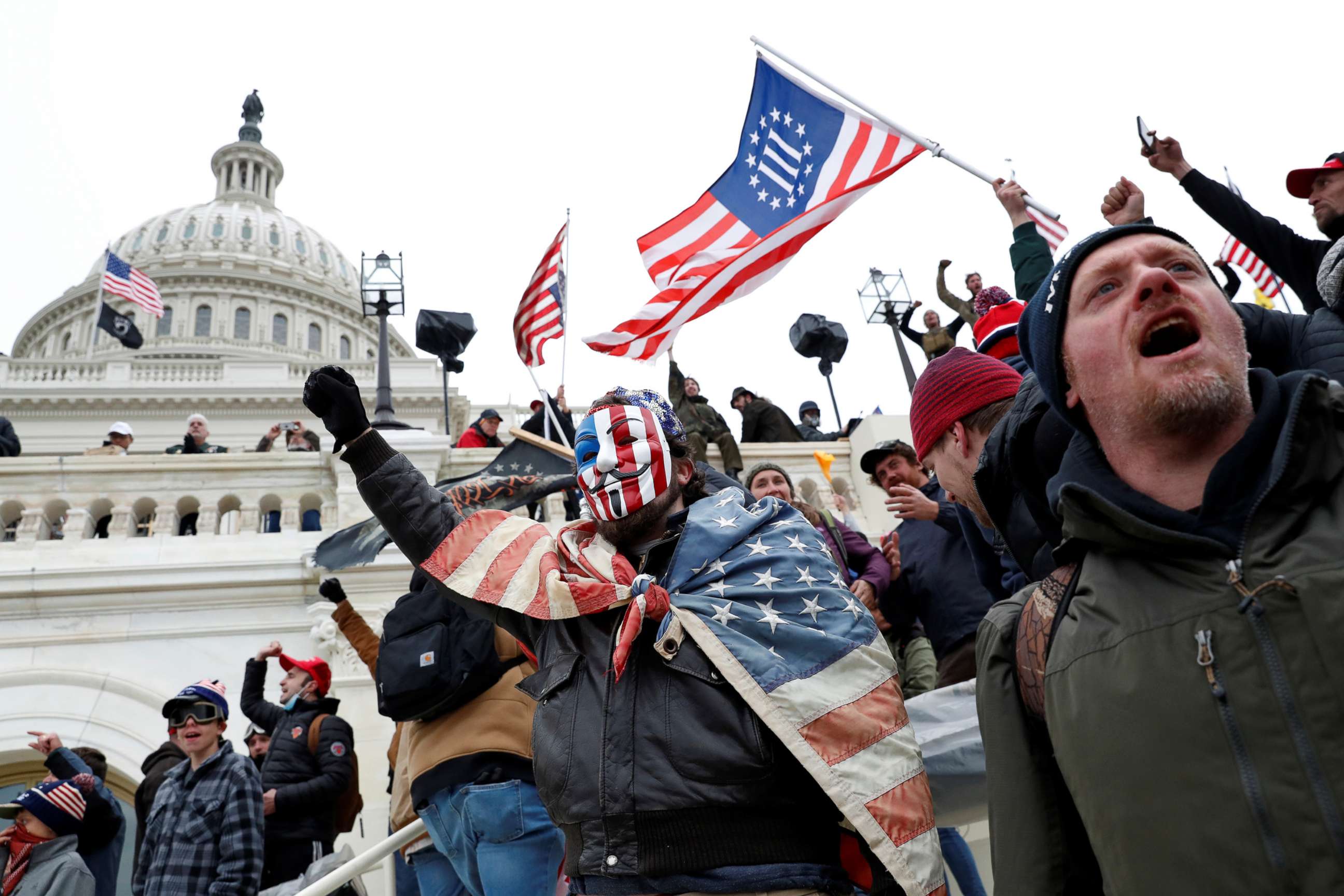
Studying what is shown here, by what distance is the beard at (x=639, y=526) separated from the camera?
10.3 ft

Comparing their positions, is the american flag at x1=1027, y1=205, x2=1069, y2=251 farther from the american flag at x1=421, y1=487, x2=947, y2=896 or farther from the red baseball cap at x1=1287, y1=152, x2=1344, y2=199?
the american flag at x1=421, y1=487, x2=947, y2=896

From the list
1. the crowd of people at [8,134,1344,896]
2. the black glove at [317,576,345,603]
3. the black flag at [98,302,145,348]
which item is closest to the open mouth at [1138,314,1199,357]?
the crowd of people at [8,134,1344,896]

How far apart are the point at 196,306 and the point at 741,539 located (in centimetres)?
6359

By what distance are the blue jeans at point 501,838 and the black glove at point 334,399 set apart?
1344 mm

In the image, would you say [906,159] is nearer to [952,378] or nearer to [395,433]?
[952,378]

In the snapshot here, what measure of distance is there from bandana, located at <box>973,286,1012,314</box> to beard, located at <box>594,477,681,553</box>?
1761 mm

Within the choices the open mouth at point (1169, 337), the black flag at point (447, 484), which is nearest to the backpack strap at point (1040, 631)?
the open mouth at point (1169, 337)

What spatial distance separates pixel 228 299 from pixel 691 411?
57.2m

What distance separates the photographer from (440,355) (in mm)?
15672

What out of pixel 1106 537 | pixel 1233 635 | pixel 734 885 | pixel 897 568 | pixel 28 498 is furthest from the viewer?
pixel 28 498

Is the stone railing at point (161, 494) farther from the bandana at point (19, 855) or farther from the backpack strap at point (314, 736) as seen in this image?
the backpack strap at point (314, 736)

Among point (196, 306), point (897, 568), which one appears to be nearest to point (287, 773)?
point (897, 568)

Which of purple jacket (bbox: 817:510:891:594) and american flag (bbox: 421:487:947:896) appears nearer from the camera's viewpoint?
american flag (bbox: 421:487:947:896)

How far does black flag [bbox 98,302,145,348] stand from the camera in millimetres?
34906
